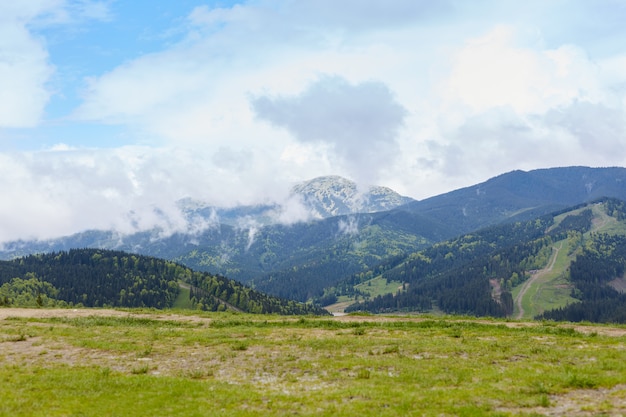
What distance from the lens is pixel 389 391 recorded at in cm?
2233

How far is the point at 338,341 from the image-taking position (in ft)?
122

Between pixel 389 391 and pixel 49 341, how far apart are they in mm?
32041

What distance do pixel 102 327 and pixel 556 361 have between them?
43.0 m

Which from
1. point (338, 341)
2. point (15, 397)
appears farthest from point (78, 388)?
point (338, 341)

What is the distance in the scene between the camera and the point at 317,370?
28.2 metres

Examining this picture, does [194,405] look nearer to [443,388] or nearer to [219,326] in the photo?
[443,388]

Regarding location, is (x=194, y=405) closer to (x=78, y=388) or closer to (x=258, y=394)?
(x=258, y=394)

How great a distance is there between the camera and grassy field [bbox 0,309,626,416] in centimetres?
2081

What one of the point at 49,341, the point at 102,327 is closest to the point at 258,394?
the point at 49,341

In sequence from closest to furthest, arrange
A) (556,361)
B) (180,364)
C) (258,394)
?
(258,394)
(556,361)
(180,364)

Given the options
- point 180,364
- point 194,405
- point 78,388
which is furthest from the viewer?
point 180,364

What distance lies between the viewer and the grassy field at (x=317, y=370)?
68.3 feet

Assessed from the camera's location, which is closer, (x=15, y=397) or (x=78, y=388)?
(x=15, y=397)

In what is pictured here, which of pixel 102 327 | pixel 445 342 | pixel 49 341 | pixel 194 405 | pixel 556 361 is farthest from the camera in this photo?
pixel 102 327
